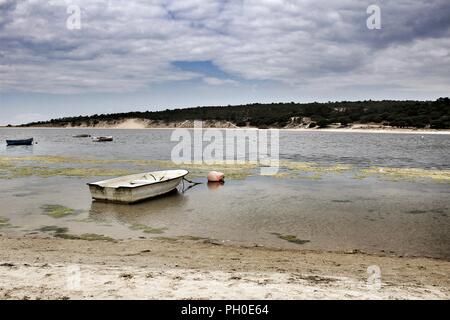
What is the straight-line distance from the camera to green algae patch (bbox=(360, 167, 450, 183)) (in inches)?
1161

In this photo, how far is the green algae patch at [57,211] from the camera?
55.5ft

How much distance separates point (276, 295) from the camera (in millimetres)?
7234

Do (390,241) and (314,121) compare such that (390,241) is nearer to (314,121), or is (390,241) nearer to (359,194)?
(359,194)

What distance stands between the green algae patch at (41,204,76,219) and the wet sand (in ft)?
13.3

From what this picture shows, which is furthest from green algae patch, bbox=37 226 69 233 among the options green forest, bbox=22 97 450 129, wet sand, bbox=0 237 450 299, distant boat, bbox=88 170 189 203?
green forest, bbox=22 97 450 129

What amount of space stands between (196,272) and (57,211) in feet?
36.3

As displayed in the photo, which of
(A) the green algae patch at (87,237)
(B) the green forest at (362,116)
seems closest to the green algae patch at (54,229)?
(A) the green algae patch at (87,237)

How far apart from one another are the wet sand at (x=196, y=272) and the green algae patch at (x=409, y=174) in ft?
66.7

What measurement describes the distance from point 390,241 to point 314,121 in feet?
472

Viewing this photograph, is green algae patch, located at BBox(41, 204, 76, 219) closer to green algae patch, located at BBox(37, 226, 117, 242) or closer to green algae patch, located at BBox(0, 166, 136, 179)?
green algae patch, located at BBox(37, 226, 117, 242)

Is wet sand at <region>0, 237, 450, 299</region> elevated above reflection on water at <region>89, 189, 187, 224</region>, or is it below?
above

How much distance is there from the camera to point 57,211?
58.0 feet

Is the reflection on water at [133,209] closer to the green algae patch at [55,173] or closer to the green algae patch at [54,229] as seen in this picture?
the green algae patch at [54,229]

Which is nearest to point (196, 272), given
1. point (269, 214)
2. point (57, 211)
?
point (269, 214)
